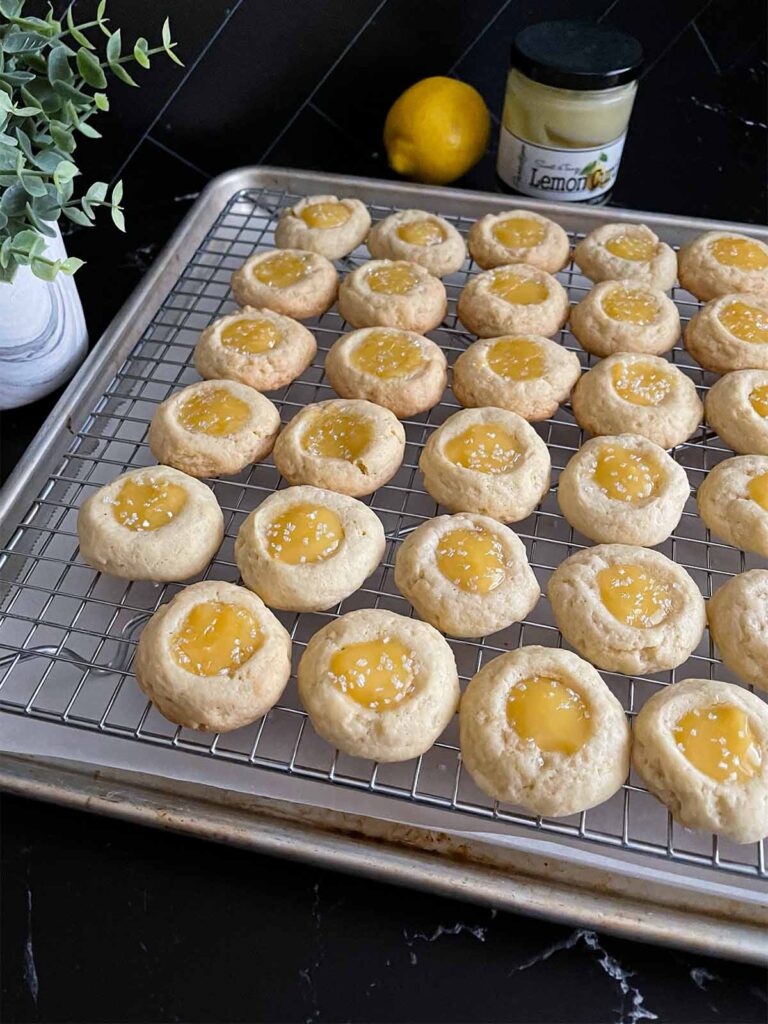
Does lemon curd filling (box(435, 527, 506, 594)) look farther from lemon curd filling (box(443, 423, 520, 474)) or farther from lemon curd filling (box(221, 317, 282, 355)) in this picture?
lemon curd filling (box(221, 317, 282, 355))

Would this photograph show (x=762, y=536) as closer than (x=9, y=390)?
Yes

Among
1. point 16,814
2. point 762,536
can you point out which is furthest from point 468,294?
point 16,814

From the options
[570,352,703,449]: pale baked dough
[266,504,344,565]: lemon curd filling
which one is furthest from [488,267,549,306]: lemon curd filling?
[266,504,344,565]: lemon curd filling

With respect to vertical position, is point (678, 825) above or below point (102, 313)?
below

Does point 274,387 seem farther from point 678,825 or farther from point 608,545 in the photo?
point 678,825

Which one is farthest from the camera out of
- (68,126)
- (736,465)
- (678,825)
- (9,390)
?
(9,390)

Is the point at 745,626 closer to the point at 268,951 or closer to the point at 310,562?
the point at 310,562

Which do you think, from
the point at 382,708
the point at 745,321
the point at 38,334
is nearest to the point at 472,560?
the point at 382,708

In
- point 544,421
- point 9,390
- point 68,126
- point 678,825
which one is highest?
point 68,126

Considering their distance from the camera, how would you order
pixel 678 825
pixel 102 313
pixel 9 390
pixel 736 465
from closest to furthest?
pixel 678 825, pixel 736 465, pixel 9 390, pixel 102 313
